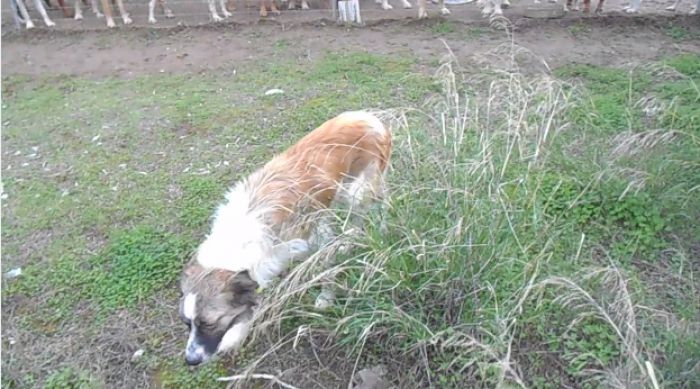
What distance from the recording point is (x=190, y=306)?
2600mm

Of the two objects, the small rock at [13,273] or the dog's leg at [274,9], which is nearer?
the small rock at [13,273]

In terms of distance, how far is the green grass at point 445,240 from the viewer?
2.64 meters

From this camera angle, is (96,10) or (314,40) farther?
(96,10)

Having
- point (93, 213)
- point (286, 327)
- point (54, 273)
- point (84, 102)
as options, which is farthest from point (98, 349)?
point (84, 102)

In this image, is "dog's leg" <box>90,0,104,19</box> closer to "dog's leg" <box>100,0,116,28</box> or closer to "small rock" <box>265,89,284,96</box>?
"dog's leg" <box>100,0,116,28</box>

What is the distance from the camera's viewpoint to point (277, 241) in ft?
9.60

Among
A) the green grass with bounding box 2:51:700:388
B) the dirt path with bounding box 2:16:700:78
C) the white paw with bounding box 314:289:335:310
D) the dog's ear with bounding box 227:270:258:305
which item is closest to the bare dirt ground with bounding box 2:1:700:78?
the dirt path with bounding box 2:16:700:78

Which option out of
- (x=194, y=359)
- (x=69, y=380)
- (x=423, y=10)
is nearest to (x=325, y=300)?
(x=194, y=359)

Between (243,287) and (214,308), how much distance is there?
0.16 metres

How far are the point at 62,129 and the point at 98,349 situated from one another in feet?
10.5

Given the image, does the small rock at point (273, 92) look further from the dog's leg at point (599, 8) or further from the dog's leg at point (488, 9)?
the dog's leg at point (599, 8)

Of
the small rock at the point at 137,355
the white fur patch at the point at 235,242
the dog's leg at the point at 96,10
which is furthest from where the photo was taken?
the dog's leg at the point at 96,10

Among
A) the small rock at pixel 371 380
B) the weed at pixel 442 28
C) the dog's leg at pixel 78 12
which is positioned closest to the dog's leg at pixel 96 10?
the dog's leg at pixel 78 12

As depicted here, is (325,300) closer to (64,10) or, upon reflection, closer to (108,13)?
(108,13)
